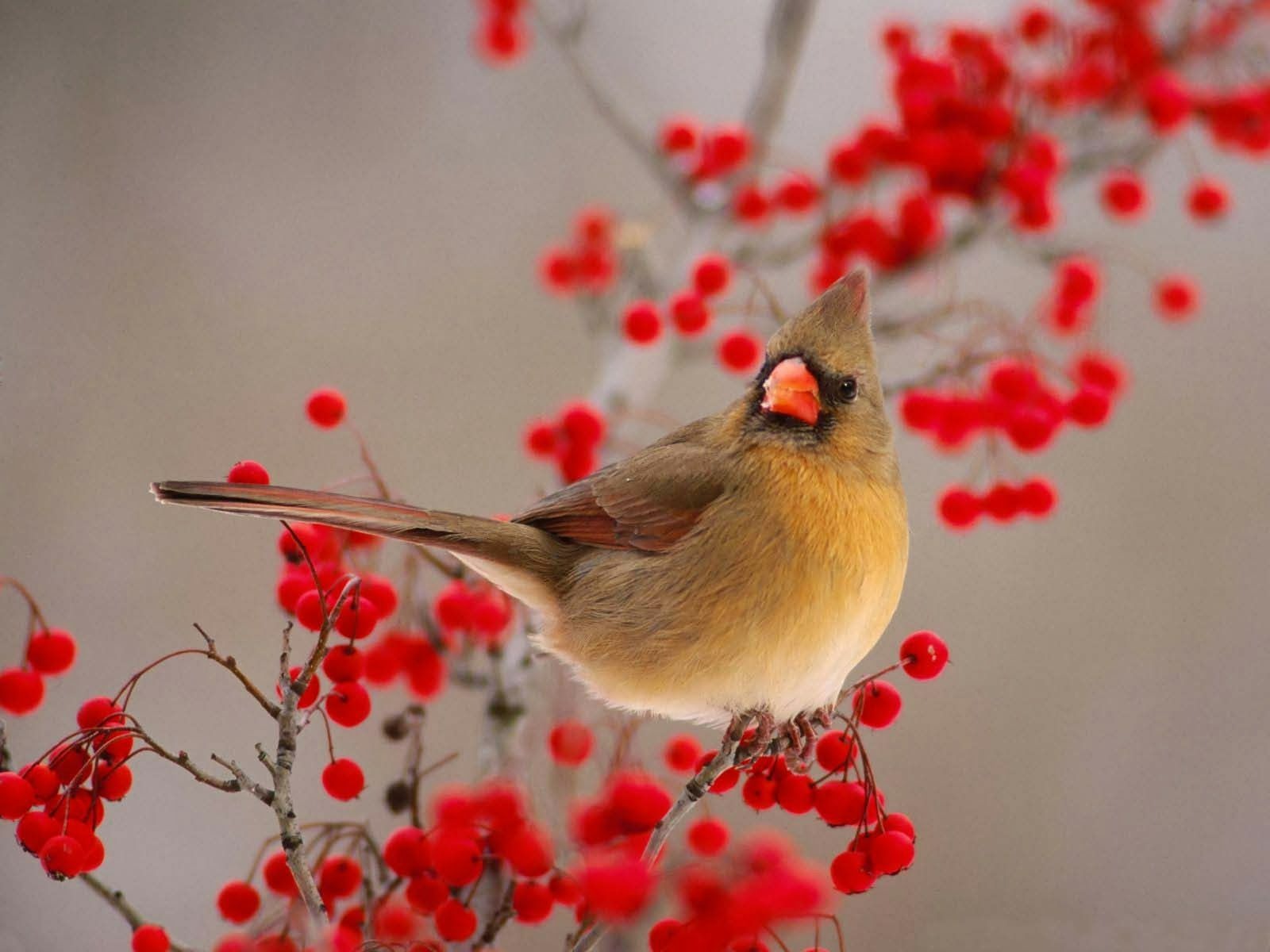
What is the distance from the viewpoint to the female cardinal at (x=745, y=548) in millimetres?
1573

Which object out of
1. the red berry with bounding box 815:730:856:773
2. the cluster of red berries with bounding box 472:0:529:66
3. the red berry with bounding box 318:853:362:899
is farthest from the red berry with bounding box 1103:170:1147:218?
the red berry with bounding box 318:853:362:899

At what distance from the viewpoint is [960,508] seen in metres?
1.96

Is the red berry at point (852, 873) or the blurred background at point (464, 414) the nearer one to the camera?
the red berry at point (852, 873)

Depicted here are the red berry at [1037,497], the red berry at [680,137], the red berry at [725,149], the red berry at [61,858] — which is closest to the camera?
the red berry at [61,858]

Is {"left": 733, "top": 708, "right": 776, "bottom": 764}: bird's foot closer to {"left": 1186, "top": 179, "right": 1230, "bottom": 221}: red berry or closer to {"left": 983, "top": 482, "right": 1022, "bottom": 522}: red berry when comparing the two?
{"left": 983, "top": 482, "right": 1022, "bottom": 522}: red berry

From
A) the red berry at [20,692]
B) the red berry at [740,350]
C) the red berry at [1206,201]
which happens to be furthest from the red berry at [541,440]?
the red berry at [1206,201]

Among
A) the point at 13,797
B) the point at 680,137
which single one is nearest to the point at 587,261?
the point at 680,137

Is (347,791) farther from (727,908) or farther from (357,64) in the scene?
(357,64)

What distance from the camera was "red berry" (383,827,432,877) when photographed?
143cm

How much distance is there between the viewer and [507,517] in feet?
6.14

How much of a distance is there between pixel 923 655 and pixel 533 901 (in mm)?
508

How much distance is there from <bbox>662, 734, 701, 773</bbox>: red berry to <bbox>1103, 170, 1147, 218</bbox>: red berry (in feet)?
4.46

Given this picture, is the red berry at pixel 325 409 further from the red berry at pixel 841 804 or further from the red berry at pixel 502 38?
the red berry at pixel 502 38

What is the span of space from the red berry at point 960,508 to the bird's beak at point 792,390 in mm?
439
